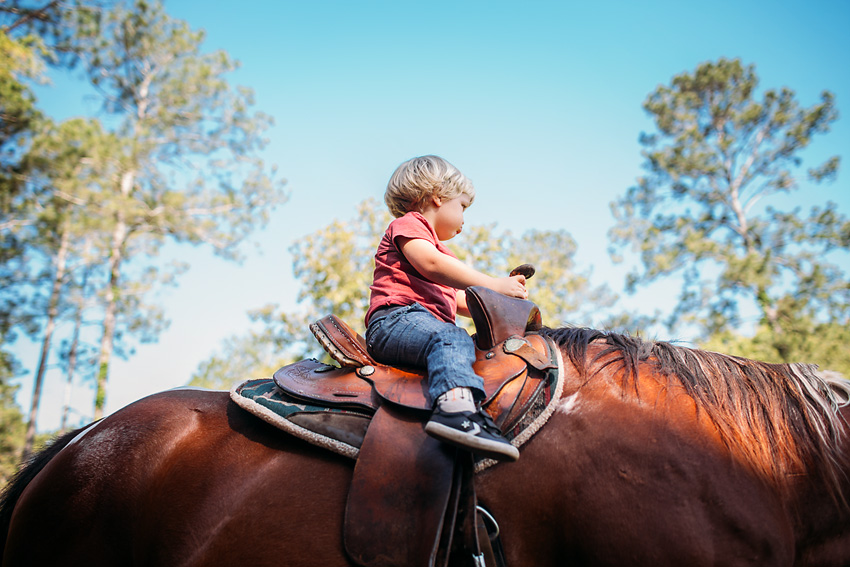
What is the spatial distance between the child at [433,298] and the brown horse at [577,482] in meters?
0.31

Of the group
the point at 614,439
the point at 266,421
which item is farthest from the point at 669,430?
the point at 266,421

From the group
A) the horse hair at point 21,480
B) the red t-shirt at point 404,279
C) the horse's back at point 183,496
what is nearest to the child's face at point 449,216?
the red t-shirt at point 404,279

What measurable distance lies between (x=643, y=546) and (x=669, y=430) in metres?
0.42

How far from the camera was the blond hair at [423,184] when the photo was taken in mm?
2709

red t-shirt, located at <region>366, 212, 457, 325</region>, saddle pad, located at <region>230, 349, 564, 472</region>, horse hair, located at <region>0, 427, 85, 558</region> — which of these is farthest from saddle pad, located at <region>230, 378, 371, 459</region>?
horse hair, located at <region>0, 427, 85, 558</region>

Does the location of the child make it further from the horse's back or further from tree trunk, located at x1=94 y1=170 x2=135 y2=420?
tree trunk, located at x1=94 y1=170 x2=135 y2=420

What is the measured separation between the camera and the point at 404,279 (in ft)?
8.29

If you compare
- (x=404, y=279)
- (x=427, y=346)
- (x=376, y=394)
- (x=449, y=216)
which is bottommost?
(x=376, y=394)

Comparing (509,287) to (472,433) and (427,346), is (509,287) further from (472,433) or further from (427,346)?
(472,433)

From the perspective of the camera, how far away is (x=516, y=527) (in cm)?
181

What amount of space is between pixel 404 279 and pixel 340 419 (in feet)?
2.63

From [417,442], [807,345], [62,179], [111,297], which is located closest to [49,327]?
[111,297]

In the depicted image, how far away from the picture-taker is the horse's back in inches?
74.7

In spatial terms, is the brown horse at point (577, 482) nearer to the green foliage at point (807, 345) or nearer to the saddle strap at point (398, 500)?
the saddle strap at point (398, 500)
